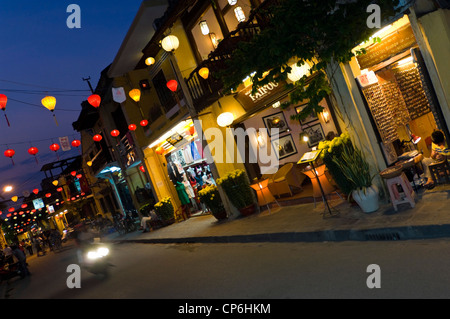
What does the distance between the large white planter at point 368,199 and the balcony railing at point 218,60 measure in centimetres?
481

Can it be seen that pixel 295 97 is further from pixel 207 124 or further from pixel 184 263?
pixel 207 124

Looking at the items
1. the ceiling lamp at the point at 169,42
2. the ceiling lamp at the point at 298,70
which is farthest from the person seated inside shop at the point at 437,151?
the ceiling lamp at the point at 169,42

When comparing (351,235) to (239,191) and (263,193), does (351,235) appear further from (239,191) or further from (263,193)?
(239,191)

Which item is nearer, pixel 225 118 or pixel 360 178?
pixel 360 178

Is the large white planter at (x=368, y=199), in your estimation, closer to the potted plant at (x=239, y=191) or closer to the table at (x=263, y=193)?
the table at (x=263, y=193)

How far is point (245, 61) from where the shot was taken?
709 centimetres

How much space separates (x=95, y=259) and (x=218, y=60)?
24.5ft

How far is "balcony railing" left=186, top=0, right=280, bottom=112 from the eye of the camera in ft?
32.6

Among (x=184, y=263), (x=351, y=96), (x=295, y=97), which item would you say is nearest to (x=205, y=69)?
(x=295, y=97)

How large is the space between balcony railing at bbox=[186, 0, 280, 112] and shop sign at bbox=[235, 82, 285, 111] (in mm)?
859

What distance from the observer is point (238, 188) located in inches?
503

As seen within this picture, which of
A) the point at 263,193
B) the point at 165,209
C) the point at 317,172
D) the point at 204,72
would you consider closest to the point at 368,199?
the point at 317,172

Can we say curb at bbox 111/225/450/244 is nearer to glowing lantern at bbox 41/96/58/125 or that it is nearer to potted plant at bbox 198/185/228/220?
potted plant at bbox 198/185/228/220

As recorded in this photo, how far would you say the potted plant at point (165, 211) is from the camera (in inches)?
753
